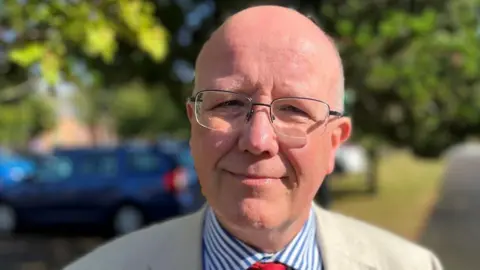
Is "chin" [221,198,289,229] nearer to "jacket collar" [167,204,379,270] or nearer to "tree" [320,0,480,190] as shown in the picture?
"jacket collar" [167,204,379,270]

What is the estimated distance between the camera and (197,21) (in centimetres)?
652

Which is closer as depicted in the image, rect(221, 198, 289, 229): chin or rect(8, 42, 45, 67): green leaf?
rect(221, 198, 289, 229): chin

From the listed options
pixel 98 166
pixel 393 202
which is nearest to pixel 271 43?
pixel 98 166

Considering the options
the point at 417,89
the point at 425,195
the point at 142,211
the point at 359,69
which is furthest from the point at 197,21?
the point at 425,195

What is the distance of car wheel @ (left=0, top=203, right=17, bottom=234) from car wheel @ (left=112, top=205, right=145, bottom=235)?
1.91 meters

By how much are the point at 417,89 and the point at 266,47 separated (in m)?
6.91

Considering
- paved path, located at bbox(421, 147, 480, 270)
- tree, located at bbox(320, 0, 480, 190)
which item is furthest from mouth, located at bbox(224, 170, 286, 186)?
paved path, located at bbox(421, 147, 480, 270)

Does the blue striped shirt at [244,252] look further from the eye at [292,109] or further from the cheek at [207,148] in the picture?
the eye at [292,109]

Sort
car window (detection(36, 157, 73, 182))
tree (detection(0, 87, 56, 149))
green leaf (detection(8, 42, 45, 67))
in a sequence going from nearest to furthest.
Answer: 1. green leaf (detection(8, 42, 45, 67))
2. car window (detection(36, 157, 73, 182))
3. tree (detection(0, 87, 56, 149))

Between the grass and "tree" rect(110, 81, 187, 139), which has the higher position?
the grass

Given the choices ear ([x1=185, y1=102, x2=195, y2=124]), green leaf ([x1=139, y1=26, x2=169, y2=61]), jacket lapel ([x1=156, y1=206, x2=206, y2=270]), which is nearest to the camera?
ear ([x1=185, y1=102, x2=195, y2=124])

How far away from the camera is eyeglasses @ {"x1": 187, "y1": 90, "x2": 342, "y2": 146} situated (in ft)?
4.52

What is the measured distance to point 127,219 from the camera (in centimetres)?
1055

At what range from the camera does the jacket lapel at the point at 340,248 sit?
1631 millimetres
